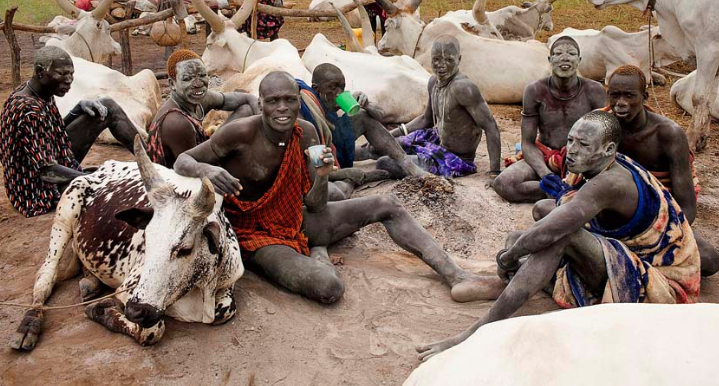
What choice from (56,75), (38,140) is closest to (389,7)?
(56,75)

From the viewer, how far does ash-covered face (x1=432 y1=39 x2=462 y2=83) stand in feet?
16.0

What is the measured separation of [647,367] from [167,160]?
3.11m

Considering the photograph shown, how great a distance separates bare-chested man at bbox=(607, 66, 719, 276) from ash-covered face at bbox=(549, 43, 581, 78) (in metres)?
0.86

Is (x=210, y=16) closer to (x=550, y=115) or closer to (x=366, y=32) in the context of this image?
(x=366, y=32)

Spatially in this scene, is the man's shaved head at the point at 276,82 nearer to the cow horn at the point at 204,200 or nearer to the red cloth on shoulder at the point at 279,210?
the red cloth on shoulder at the point at 279,210

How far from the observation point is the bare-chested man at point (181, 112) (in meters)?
3.98

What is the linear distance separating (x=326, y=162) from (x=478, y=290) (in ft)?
3.12

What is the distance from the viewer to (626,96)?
11.6 feet

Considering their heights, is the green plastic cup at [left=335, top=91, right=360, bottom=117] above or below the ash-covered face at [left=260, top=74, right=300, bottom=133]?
below

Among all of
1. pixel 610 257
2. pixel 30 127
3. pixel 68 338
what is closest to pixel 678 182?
pixel 610 257

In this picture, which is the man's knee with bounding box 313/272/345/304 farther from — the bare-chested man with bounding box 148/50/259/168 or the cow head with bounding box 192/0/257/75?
the cow head with bounding box 192/0/257/75

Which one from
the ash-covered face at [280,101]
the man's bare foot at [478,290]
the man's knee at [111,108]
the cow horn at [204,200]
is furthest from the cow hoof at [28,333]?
the man's knee at [111,108]

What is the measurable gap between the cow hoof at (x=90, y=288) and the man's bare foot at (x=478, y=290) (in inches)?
67.1

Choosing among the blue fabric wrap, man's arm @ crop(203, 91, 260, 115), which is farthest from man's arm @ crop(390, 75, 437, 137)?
man's arm @ crop(203, 91, 260, 115)
